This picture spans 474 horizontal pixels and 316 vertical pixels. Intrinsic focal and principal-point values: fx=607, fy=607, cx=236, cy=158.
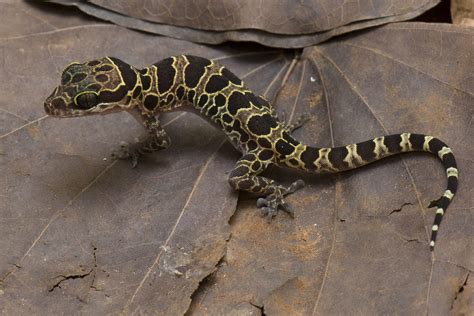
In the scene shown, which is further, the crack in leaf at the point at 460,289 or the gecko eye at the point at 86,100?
the gecko eye at the point at 86,100

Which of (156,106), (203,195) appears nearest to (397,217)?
(203,195)

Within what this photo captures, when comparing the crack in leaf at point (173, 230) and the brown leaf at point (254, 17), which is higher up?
the brown leaf at point (254, 17)

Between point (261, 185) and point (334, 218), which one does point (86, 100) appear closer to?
point (261, 185)

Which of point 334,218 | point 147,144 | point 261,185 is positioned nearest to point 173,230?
point 261,185

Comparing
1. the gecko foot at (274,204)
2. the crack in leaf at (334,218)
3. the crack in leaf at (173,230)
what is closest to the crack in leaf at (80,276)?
the crack in leaf at (173,230)

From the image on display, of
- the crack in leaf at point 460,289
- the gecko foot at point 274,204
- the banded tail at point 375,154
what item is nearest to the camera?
the crack in leaf at point 460,289

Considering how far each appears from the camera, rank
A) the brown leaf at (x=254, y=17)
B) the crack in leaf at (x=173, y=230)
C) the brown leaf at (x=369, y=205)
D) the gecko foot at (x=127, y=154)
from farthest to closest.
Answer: the brown leaf at (x=254, y=17), the gecko foot at (x=127, y=154), the crack in leaf at (x=173, y=230), the brown leaf at (x=369, y=205)

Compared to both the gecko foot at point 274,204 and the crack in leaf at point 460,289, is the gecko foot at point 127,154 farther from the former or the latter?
the crack in leaf at point 460,289

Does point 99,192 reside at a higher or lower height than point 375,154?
lower

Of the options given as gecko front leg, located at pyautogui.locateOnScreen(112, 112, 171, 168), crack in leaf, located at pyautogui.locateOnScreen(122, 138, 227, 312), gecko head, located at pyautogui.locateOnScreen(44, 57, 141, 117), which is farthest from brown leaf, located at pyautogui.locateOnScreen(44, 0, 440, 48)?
crack in leaf, located at pyautogui.locateOnScreen(122, 138, 227, 312)
